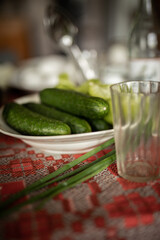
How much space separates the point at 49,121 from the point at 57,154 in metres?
0.07

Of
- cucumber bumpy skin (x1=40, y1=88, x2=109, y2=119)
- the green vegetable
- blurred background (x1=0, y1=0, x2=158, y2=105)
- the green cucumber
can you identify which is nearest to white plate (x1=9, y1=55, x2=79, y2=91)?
cucumber bumpy skin (x1=40, y1=88, x2=109, y2=119)

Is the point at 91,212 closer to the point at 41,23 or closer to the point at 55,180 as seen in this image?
the point at 55,180

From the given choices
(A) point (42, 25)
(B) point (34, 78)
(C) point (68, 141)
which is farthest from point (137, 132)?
(A) point (42, 25)

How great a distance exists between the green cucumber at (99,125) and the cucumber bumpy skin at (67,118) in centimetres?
3

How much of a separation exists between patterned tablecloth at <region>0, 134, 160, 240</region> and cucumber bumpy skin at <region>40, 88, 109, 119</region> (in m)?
0.12

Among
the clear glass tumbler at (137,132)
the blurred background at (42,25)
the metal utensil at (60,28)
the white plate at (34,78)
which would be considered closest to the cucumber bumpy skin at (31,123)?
the clear glass tumbler at (137,132)

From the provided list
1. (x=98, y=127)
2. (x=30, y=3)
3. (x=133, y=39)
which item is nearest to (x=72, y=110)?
(x=98, y=127)

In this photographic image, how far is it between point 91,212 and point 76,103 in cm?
26

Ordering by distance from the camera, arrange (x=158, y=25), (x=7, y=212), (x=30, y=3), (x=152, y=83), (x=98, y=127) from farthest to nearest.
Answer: (x=30, y=3) → (x=158, y=25) → (x=98, y=127) → (x=152, y=83) → (x=7, y=212)

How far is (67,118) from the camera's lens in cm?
52

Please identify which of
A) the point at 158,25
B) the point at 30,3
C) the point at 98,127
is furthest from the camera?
the point at 30,3

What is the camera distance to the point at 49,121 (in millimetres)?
488

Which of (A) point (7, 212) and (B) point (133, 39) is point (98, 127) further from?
(B) point (133, 39)

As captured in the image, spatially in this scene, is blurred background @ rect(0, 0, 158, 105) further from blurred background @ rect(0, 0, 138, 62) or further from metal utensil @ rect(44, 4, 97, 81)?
metal utensil @ rect(44, 4, 97, 81)
